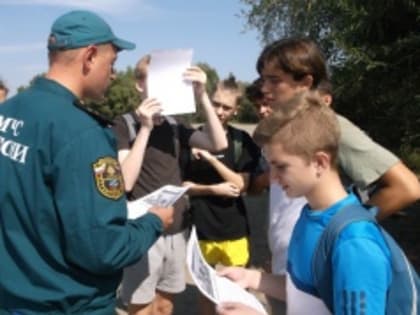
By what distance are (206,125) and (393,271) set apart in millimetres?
2029

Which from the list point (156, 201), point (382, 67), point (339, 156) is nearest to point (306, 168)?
point (339, 156)

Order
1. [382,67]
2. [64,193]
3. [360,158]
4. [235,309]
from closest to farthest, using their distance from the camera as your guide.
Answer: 1. [235,309]
2. [64,193]
3. [360,158]
4. [382,67]

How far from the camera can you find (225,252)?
12.5ft

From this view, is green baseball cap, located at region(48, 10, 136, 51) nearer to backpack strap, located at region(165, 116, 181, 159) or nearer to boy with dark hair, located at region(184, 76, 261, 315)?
backpack strap, located at region(165, 116, 181, 159)

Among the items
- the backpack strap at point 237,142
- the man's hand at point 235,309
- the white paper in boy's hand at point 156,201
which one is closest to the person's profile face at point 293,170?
the man's hand at point 235,309

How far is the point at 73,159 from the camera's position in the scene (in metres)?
1.92

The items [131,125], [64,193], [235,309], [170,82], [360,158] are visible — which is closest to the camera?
[235,309]

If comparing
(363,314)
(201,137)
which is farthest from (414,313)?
(201,137)

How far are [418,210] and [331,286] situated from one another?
332 inches

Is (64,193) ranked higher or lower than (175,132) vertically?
higher

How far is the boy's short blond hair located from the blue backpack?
0.21 metres

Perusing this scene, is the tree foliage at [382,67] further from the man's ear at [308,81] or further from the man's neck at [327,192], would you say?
the man's neck at [327,192]

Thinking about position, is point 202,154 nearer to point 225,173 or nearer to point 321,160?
point 225,173

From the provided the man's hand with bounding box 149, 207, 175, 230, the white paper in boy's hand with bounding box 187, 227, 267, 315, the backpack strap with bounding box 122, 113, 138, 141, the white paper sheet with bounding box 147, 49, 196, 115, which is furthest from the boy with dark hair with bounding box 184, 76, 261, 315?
the white paper in boy's hand with bounding box 187, 227, 267, 315
